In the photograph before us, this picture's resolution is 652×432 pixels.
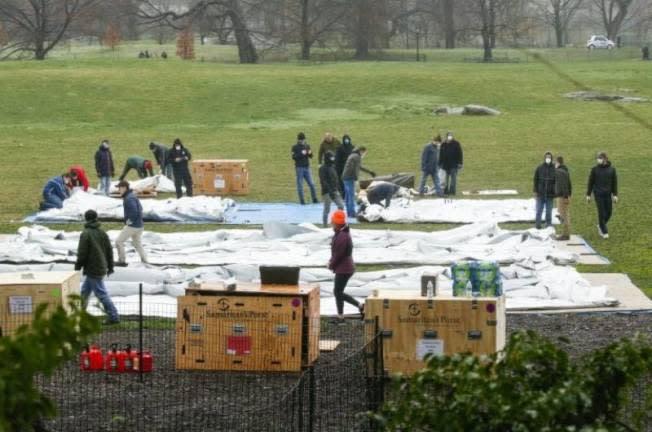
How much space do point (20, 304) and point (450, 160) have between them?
18.0 m

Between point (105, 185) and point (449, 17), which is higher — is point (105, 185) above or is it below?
below

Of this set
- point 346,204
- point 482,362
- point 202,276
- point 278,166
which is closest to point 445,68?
point 278,166

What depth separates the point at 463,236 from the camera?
79.5ft

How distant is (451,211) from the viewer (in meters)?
28.3

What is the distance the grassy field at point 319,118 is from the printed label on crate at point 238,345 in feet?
36.4

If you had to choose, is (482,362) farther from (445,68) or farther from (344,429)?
(445,68)

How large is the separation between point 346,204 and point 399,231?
3257 millimetres

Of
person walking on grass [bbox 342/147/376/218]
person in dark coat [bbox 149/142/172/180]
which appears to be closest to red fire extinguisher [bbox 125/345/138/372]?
person walking on grass [bbox 342/147/376/218]

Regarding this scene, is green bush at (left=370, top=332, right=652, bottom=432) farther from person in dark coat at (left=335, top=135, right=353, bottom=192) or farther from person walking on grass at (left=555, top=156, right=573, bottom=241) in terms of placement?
person in dark coat at (left=335, top=135, right=353, bottom=192)

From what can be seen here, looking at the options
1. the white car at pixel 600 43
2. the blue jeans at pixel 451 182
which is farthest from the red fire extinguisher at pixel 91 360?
the white car at pixel 600 43

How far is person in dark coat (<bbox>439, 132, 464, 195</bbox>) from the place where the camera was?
3197cm

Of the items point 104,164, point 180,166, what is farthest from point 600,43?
point 180,166

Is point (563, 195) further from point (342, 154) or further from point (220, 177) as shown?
point (220, 177)

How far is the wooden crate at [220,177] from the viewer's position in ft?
107
